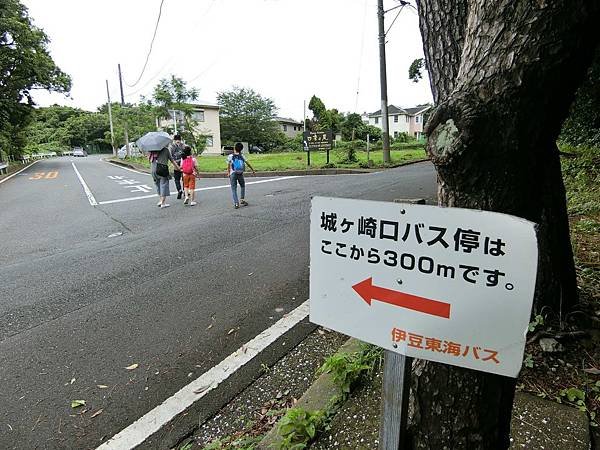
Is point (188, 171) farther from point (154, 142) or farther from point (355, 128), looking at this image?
point (355, 128)

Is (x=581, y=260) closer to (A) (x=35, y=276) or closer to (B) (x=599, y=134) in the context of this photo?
(A) (x=35, y=276)

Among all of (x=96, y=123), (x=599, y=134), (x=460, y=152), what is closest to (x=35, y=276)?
(x=460, y=152)

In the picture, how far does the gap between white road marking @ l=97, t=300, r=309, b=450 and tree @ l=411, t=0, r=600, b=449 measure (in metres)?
1.59

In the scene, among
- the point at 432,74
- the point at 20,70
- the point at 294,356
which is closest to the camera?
the point at 432,74

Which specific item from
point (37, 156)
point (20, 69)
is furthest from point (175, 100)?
point (37, 156)

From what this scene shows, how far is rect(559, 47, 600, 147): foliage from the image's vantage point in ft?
27.2

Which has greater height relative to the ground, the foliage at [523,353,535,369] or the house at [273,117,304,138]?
the house at [273,117,304,138]

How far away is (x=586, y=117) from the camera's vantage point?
1000cm

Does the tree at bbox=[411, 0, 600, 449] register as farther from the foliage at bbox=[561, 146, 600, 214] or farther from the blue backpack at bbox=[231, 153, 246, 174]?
the blue backpack at bbox=[231, 153, 246, 174]

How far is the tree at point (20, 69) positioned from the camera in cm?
2211

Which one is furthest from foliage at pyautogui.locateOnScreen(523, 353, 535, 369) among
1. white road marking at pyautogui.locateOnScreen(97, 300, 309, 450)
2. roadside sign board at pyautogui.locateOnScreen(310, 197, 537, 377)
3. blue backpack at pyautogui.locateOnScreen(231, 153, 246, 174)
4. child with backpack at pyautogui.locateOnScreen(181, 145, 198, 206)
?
child with backpack at pyautogui.locateOnScreen(181, 145, 198, 206)

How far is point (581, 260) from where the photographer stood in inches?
137

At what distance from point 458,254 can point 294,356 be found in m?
2.10

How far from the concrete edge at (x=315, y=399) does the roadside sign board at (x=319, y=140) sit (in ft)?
51.7
